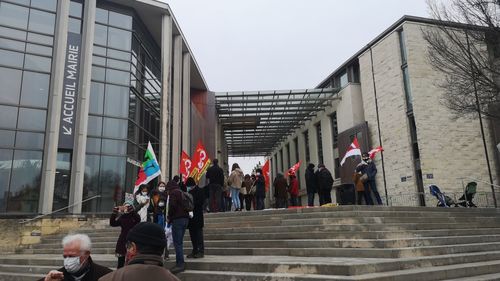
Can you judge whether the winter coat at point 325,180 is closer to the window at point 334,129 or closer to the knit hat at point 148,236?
the knit hat at point 148,236

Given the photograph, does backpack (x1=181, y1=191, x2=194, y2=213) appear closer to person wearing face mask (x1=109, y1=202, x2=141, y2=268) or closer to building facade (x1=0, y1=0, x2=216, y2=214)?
person wearing face mask (x1=109, y1=202, x2=141, y2=268)

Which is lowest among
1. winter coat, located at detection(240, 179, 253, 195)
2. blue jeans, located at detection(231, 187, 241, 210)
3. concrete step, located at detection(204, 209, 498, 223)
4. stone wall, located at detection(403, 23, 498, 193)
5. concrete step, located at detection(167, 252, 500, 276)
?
concrete step, located at detection(167, 252, 500, 276)

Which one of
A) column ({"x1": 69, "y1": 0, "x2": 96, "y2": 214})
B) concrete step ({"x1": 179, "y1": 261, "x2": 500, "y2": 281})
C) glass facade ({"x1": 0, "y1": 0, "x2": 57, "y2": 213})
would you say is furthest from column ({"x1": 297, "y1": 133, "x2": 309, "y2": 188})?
concrete step ({"x1": 179, "y1": 261, "x2": 500, "y2": 281})

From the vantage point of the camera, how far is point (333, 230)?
9250mm

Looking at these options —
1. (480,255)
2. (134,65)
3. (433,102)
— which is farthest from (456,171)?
(134,65)

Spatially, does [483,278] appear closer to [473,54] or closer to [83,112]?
[473,54]

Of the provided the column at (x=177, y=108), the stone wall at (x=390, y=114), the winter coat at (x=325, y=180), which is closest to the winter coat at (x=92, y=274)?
the winter coat at (x=325, y=180)

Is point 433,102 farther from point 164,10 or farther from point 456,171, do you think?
point 164,10

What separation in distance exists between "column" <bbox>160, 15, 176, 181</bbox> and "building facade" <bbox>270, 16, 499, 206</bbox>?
12797mm

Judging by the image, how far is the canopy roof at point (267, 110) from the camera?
29062mm

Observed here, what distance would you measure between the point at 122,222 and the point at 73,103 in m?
12.0

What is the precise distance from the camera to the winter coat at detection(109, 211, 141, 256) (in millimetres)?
7340

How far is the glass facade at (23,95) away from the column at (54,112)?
0.24m

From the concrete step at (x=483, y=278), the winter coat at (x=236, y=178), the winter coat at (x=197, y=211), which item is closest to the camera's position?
the concrete step at (x=483, y=278)
